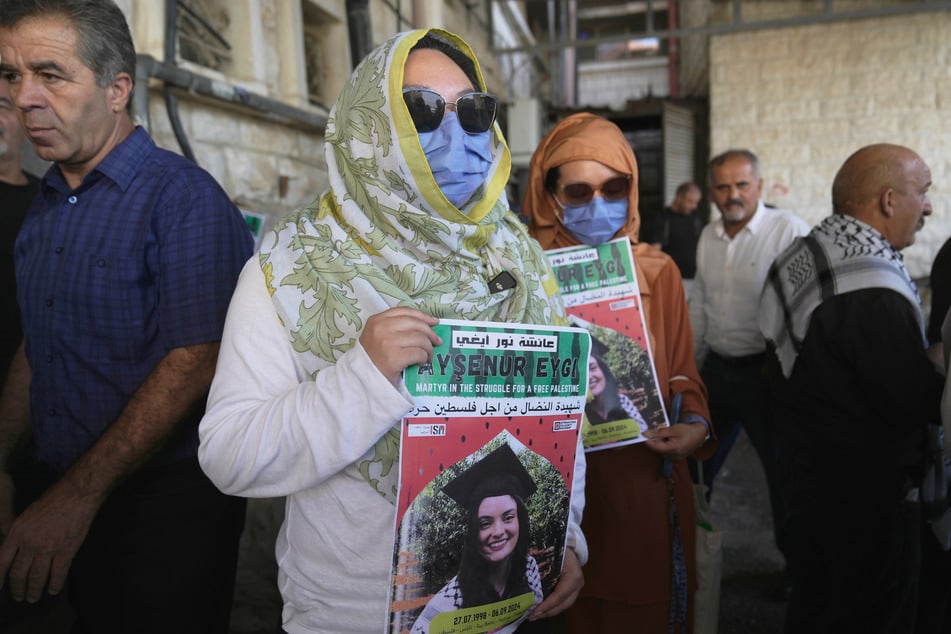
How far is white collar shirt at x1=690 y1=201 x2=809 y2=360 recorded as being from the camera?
377 centimetres

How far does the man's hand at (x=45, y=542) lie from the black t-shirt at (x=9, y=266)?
1.08 meters

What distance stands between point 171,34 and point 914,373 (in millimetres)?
3431

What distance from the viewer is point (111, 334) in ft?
5.41

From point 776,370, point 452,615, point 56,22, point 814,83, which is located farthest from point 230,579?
point 814,83

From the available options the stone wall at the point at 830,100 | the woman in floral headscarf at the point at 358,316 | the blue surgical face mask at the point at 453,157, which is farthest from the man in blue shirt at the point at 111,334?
the stone wall at the point at 830,100

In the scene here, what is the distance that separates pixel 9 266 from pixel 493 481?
2328 mm

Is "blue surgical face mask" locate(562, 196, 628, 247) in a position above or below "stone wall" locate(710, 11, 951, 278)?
below

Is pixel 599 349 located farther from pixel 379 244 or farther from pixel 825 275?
pixel 825 275

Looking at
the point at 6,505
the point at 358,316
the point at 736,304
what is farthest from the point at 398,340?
the point at 736,304

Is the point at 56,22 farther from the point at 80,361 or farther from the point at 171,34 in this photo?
the point at 171,34

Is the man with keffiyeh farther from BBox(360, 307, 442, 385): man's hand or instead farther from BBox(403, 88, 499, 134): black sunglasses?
BBox(360, 307, 442, 385): man's hand

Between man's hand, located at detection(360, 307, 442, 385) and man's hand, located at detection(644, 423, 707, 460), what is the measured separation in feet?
3.44

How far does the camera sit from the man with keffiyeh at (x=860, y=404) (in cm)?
213

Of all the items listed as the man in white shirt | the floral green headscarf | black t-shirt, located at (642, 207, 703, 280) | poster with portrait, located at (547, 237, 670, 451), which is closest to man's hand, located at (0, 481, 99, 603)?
the floral green headscarf
